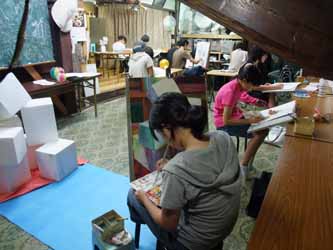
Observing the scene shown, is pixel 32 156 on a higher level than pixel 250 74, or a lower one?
lower

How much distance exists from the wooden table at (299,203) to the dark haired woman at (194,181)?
0.58ft

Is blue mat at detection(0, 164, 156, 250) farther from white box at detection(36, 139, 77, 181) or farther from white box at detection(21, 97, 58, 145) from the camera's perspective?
white box at detection(21, 97, 58, 145)

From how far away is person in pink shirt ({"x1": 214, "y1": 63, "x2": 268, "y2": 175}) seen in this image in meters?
2.27

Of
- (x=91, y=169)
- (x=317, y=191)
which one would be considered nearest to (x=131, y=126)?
(x=317, y=191)

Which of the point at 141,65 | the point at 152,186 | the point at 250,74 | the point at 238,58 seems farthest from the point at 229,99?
the point at 238,58

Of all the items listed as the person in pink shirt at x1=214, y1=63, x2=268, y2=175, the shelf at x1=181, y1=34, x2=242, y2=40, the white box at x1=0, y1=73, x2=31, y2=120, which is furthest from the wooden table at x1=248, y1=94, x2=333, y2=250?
the shelf at x1=181, y1=34, x2=242, y2=40

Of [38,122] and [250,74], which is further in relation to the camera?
[38,122]

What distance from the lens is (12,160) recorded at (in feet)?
7.48

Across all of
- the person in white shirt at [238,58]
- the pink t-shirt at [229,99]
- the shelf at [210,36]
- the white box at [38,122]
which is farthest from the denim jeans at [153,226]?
the shelf at [210,36]

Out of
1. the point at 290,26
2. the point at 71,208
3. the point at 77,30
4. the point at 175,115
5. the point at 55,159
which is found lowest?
the point at 71,208

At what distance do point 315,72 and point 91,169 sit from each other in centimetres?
259

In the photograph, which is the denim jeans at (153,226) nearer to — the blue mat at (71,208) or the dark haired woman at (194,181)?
the dark haired woman at (194,181)

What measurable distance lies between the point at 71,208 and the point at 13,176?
2.04ft

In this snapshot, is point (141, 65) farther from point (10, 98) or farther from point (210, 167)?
point (210, 167)
